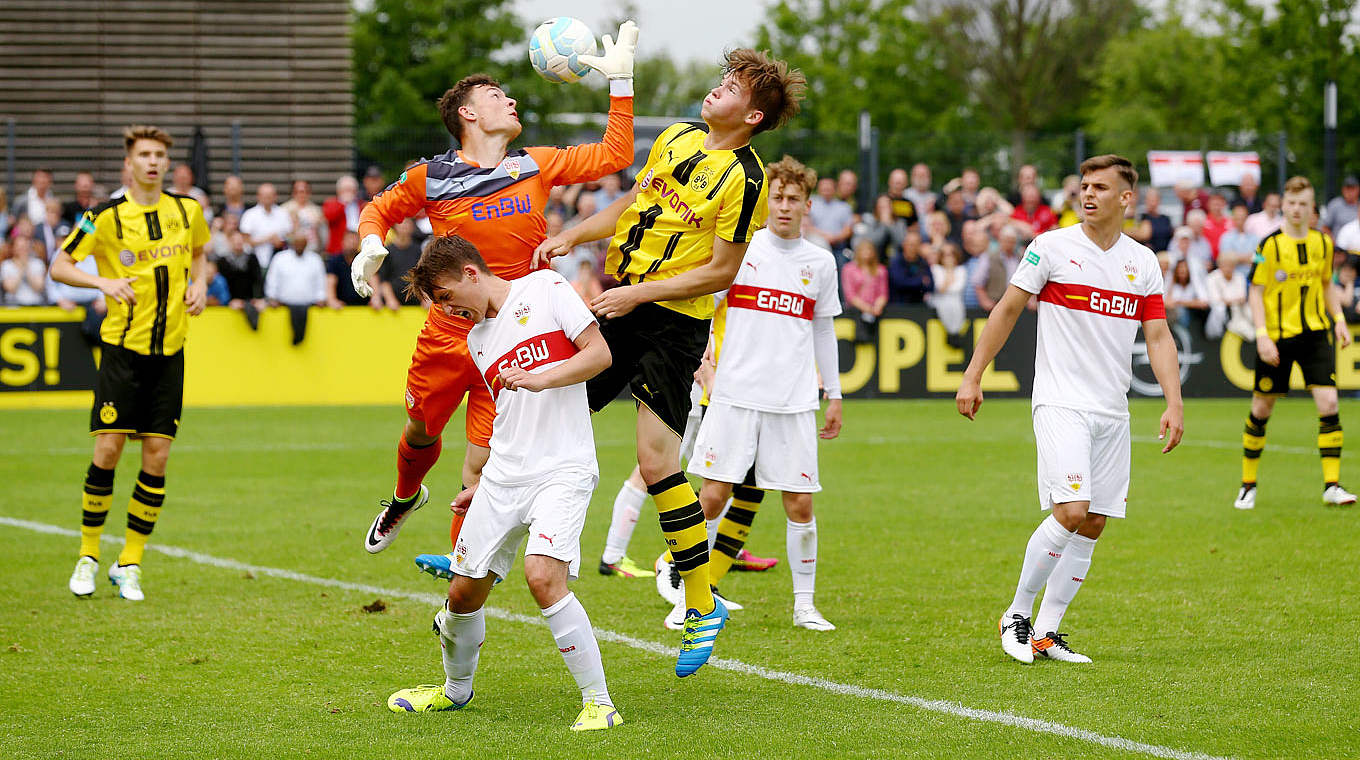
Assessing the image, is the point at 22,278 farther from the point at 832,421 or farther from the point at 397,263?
the point at 832,421

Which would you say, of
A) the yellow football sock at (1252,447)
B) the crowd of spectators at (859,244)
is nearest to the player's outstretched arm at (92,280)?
the yellow football sock at (1252,447)

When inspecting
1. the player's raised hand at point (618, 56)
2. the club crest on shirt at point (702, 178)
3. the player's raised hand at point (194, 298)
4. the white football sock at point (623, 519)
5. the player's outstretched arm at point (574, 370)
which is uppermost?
the player's raised hand at point (618, 56)

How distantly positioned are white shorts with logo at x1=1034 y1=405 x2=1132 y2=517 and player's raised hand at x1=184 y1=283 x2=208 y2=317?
180 inches

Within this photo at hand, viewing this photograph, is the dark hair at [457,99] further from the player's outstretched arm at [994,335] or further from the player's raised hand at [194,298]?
the player's outstretched arm at [994,335]

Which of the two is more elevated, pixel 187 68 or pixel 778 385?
pixel 187 68

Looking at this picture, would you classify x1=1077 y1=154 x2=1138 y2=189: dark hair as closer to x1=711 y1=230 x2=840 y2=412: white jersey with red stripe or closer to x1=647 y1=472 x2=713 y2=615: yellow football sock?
x1=711 y1=230 x2=840 y2=412: white jersey with red stripe

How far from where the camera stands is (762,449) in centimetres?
728

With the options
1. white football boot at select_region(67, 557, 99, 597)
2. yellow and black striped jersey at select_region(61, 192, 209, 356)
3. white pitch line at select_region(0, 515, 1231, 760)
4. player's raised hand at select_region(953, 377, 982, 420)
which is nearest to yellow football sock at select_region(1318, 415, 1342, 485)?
player's raised hand at select_region(953, 377, 982, 420)

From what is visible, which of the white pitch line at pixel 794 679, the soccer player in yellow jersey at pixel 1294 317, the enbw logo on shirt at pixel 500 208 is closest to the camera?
the white pitch line at pixel 794 679

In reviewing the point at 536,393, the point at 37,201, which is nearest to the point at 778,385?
the point at 536,393

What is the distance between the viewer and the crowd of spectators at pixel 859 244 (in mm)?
18078

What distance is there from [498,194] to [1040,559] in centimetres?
288

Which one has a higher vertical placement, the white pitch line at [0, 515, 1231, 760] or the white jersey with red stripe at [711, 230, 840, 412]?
the white jersey with red stripe at [711, 230, 840, 412]

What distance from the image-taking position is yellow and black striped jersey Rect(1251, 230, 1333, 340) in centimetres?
1114
